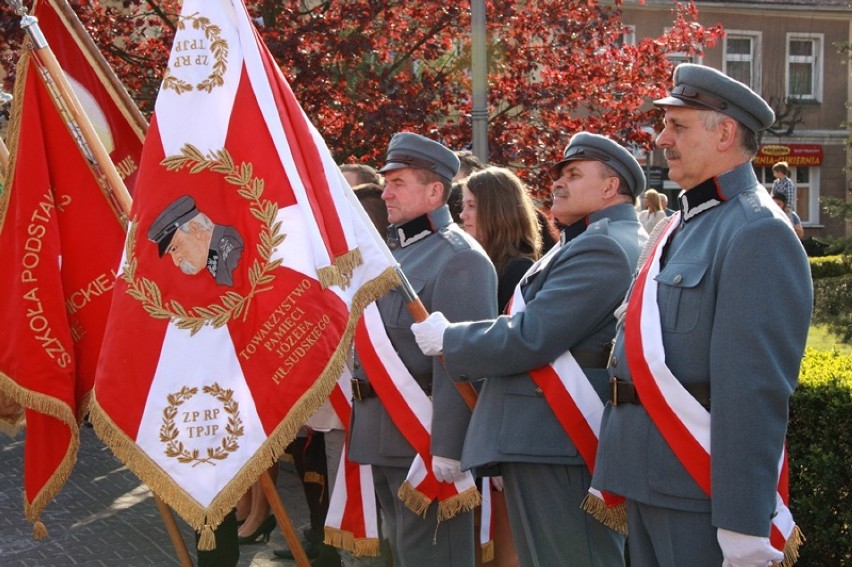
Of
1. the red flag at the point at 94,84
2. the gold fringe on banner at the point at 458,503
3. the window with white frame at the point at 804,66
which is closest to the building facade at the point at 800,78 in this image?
the window with white frame at the point at 804,66

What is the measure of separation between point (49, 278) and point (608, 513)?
8.09 ft

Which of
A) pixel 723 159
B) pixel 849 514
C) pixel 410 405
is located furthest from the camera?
pixel 849 514

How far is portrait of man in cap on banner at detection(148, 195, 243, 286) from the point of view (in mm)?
4227

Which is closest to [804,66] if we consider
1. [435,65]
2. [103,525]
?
[435,65]

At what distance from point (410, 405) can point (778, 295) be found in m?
1.87

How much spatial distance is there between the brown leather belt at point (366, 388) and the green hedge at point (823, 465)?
1734mm

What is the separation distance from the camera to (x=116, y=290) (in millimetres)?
4293

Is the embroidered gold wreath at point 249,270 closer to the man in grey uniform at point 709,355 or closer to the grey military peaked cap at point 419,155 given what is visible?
the grey military peaked cap at point 419,155

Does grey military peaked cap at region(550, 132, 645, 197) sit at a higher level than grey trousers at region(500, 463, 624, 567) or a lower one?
higher

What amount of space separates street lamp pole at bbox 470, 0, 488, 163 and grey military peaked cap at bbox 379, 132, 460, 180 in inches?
116

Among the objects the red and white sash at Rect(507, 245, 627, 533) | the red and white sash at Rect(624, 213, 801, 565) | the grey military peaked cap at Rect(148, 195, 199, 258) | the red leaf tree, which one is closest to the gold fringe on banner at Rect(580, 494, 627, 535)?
the red and white sash at Rect(507, 245, 627, 533)

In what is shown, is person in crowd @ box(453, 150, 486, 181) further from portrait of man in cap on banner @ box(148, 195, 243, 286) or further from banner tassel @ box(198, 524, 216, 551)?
banner tassel @ box(198, 524, 216, 551)

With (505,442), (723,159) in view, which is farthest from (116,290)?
(723,159)

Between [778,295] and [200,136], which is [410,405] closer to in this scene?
[200,136]
